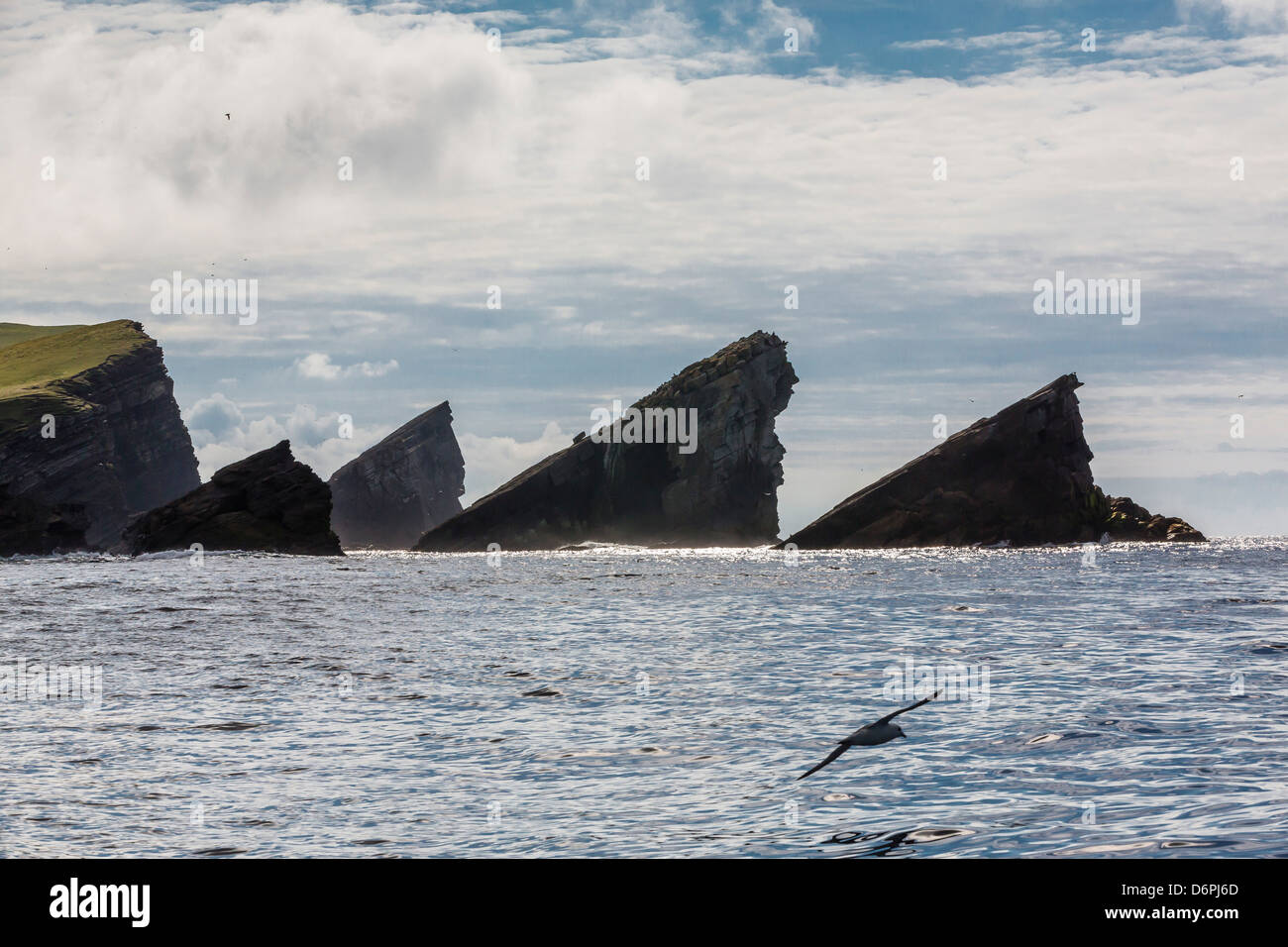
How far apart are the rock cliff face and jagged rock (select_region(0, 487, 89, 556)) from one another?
93 centimetres

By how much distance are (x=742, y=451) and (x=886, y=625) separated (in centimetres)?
13065

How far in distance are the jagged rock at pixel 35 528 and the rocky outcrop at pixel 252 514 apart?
12.8 metres

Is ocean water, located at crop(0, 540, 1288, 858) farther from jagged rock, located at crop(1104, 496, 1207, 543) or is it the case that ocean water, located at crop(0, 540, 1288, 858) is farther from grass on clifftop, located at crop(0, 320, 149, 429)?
grass on clifftop, located at crop(0, 320, 149, 429)

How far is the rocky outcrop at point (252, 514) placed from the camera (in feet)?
380

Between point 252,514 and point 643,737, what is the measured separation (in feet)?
360

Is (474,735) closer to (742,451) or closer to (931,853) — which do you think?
(931,853)

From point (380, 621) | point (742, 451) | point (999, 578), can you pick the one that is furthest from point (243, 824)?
point (742, 451)

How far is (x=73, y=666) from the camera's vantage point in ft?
81.9

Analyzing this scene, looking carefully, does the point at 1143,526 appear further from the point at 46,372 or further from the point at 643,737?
the point at 46,372

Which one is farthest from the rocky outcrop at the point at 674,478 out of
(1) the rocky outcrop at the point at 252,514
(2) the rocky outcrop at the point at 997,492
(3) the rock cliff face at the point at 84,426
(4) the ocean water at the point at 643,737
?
(4) the ocean water at the point at 643,737

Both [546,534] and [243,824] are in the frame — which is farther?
[546,534]

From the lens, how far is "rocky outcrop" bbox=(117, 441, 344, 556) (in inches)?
4557

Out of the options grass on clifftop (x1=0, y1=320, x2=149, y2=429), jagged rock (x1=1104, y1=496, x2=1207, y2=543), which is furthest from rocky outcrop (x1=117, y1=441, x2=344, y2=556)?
jagged rock (x1=1104, y1=496, x2=1207, y2=543)
